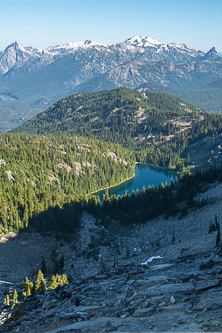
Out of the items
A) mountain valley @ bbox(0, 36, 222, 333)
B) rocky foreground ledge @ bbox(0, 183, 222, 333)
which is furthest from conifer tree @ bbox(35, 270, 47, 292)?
rocky foreground ledge @ bbox(0, 183, 222, 333)

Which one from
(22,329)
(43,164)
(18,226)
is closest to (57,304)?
(22,329)

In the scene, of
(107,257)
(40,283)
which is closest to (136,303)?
(40,283)

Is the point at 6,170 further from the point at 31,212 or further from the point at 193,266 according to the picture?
the point at 193,266

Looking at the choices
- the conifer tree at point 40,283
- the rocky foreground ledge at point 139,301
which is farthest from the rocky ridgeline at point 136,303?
the conifer tree at point 40,283

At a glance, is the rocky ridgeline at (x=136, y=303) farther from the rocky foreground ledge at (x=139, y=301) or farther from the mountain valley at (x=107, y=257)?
the mountain valley at (x=107, y=257)

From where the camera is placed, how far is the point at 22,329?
36.6 metres

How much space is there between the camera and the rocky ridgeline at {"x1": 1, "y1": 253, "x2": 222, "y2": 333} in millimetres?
25922

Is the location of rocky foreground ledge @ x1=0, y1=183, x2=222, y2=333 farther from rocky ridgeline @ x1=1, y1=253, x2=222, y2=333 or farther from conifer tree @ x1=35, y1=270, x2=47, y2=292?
conifer tree @ x1=35, y1=270, x2=47, y2=292

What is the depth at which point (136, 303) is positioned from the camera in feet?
108

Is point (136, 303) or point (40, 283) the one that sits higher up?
point (136, 303)

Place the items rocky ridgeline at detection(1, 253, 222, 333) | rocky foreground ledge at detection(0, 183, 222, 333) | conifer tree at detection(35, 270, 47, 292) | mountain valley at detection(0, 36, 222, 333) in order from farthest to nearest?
1. conifer tree at detection(35, 270, 47, 292)
2. mountain valley at detection(0, 36, 222, 333)
3. rocky foreground ledge at detection(0, 183, 222, 333)
4. rocky ridgeline at detection(1, 253, 222, 333)

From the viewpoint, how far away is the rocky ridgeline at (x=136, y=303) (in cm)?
2592

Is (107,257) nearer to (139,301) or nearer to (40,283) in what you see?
(40,283)

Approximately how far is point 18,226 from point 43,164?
98.0 meters
